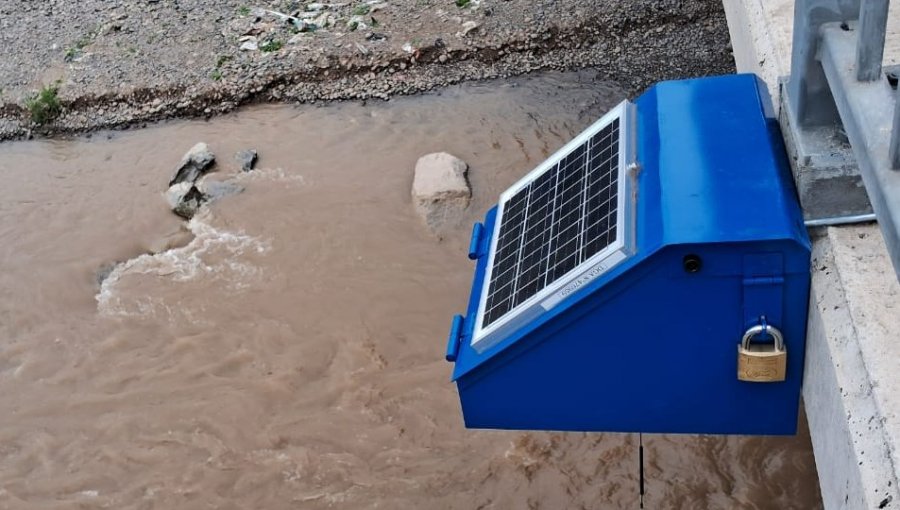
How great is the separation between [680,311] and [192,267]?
4.48 m

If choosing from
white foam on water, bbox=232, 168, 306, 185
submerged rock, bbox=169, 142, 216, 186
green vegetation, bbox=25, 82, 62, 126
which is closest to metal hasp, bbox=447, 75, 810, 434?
white foam on water, bbox=232, 168, 306, 185

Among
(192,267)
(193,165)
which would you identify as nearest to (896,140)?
(192,267)

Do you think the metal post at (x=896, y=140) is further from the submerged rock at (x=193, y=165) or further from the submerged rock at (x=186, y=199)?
the submerged rock at (x=193, y=165)

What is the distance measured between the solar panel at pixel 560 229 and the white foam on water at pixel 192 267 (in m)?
3.21

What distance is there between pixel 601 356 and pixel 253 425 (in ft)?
9.68

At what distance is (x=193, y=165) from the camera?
7.32m

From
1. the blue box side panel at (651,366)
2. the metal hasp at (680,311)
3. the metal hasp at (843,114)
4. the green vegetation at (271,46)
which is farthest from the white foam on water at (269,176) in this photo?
the metal hasp at (843,114)

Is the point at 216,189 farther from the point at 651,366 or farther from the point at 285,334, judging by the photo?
the point at 651,366

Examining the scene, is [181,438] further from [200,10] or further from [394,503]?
[200,10]

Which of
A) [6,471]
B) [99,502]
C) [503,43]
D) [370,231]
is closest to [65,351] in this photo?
[6,471]

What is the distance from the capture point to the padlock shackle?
2654mm

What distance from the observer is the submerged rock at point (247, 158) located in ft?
24.0

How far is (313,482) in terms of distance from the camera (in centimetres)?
486

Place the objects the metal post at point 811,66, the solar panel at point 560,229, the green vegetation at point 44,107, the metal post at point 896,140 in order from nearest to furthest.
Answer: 1. the metal post at point 896,140
2. the metal post at point 811,66
3. the solar panel at point 560,229
4. the green vegetation at point 44,107
